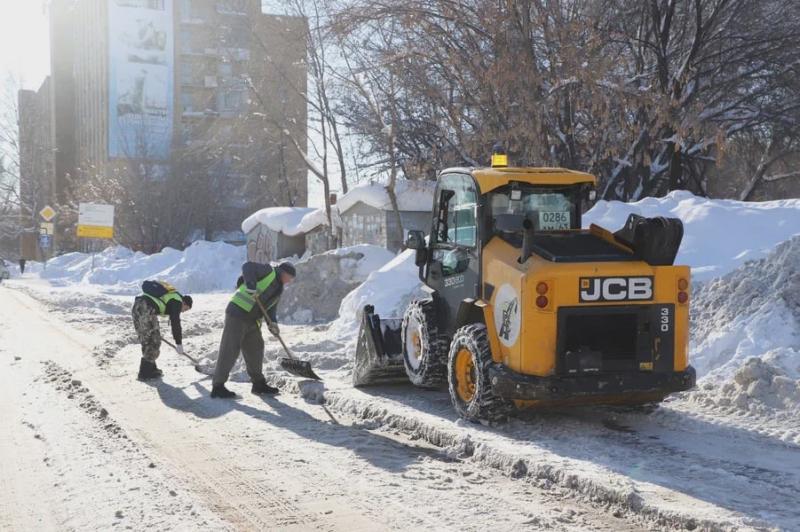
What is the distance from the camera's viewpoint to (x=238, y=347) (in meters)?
8.92

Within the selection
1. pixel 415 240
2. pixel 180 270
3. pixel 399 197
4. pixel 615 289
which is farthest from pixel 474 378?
pixel 180 270

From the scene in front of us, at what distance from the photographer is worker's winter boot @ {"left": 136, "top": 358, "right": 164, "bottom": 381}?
9.91 meters

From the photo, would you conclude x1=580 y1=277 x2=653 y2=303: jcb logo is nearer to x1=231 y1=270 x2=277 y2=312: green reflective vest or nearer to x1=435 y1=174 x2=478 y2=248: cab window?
x1=435 y1=174 x2=478 y2=248: cab window

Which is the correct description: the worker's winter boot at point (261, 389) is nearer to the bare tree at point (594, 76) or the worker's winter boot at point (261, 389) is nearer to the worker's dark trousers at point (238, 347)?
the worker's dark trousers at point (238, 347)

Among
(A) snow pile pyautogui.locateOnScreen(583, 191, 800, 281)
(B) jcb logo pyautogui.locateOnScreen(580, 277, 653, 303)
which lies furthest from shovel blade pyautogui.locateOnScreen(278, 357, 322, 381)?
(A) snow pile pyautogui.locateOnScreen(583, 191, 800, 281)

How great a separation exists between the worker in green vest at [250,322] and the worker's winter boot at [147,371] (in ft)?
4.68

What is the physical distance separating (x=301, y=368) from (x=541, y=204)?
3425mm

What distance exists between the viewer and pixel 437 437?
6645 millimetres

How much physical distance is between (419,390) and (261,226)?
21984 millimetres

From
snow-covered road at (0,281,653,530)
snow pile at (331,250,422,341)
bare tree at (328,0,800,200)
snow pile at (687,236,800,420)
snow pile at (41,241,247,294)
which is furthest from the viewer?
snow pile at (41,241,247,294)

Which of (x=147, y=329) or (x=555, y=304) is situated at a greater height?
(x=555, y=304)

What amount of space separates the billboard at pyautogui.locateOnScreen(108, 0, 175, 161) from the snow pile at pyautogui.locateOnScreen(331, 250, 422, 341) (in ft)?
188

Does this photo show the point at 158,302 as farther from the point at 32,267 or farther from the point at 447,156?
the point at 32,267

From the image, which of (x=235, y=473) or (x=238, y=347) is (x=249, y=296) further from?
(x=235, y=473)
